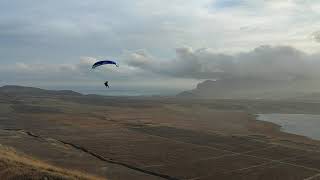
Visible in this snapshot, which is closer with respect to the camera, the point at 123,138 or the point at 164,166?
the point at 164,166

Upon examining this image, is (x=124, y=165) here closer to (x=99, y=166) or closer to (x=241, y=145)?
(x=99, y=166)

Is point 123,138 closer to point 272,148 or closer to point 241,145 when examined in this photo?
point 241,145

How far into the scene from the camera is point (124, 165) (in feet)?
170

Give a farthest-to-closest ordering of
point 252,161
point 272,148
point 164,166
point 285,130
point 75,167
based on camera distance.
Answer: point 285,130 → point 272,148 → point 252,161 → point 164,166 → point 75,167

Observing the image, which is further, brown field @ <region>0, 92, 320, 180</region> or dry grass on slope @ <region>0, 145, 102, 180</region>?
brown field @ <region>0, 92, 320, 180</region>

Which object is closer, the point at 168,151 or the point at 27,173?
the point at 27,173

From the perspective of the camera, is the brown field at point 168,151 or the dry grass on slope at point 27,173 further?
the brown field at point 168,151

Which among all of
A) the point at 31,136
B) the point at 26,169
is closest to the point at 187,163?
the point at 26,169

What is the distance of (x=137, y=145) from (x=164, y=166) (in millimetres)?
17250

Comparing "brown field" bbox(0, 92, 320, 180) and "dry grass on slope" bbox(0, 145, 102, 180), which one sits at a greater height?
"dry grass on slope" bbox(0, 145, 102, 180)

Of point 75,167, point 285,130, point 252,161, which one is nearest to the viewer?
point 75,167

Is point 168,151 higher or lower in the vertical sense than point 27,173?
lower

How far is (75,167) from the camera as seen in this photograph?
4803 cm

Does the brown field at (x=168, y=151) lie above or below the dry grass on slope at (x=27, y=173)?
below
